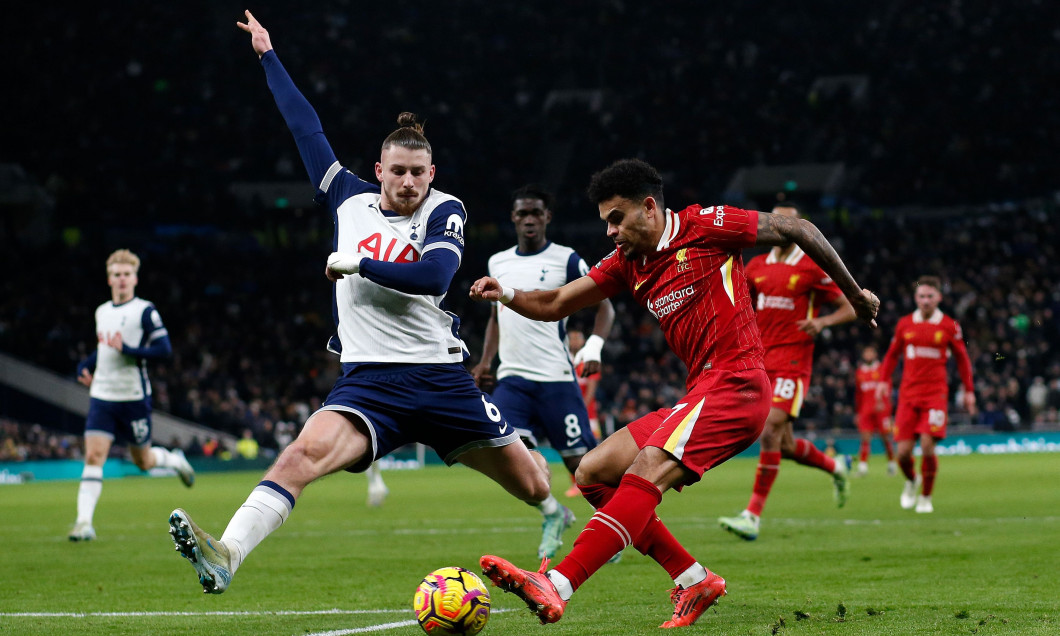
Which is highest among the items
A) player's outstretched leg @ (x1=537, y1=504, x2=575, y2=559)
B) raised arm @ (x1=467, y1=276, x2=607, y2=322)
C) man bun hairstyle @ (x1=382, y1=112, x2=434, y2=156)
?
man bun hairstyle @ (x1=382, y1=112, x2=434, y2=156)

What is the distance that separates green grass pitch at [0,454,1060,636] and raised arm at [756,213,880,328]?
160 cm

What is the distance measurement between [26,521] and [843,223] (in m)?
30.8

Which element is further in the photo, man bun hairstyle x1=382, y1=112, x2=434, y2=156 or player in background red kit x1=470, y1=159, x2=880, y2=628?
man bun hairstyle x1=382, y1=112, x2=434, y2=156

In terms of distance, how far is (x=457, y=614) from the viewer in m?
5.12

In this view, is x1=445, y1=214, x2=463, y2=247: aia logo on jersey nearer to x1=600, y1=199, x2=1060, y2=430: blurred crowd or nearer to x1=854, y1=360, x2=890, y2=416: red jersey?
x1=854, y1=360, x2=890, y2=416: red jersey

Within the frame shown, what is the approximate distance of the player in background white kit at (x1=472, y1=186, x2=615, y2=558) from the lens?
998cm

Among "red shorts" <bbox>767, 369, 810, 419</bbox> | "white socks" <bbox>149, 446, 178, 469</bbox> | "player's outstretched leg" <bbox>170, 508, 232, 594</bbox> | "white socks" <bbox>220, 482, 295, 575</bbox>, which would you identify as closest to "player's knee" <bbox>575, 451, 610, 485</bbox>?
"white socks" <bbox>220, 482, 295, 575</bbox>

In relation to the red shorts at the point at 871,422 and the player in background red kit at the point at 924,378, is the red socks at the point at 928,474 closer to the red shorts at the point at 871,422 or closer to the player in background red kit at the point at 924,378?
the player in background red kit at the point at 924,378

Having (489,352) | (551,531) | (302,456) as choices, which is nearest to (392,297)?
(302,456)

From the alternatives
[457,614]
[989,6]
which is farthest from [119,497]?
[989,6]

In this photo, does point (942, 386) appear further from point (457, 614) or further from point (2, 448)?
point (2, 448)

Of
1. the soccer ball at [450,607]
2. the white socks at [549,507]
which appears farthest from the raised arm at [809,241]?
the white socks at [549,507]

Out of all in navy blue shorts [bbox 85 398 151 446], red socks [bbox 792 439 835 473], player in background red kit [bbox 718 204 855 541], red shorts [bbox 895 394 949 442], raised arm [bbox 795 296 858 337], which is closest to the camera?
raised arm [bbox 795 296 858 337]

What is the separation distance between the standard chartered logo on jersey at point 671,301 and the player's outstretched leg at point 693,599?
4.48ft
